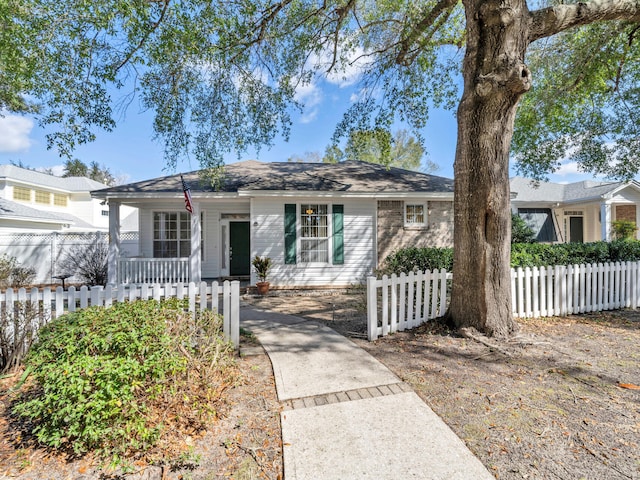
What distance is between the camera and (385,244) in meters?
10.8

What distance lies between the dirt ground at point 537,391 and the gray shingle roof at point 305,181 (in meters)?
5.84

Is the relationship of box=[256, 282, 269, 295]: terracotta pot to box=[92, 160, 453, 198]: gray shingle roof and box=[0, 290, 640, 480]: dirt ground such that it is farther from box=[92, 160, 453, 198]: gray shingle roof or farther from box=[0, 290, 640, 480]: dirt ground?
box=[0, 290, 640, 480]: dirt ground

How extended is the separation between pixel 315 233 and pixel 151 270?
5442 mm

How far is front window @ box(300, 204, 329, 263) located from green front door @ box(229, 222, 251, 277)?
3004 mm

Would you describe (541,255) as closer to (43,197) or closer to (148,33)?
(148,33)

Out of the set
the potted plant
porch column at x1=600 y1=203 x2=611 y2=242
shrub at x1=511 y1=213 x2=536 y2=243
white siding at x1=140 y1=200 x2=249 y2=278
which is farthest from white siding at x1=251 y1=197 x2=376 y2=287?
porch column at x1=600 y1=203 x2=611 y2=242

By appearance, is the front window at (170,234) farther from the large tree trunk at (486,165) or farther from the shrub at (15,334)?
the large tree trunk at (486,165)

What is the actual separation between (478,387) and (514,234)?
42.8 ft

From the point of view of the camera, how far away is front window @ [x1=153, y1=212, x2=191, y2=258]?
38.2 feet

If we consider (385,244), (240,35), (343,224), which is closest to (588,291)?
(385,244)

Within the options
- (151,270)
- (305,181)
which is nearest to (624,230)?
(305,181)

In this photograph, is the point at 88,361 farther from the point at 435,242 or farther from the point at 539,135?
the point at 539,135

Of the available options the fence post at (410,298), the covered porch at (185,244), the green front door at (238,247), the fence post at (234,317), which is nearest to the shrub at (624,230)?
the fence post at (410,298)

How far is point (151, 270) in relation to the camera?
10156 mm
